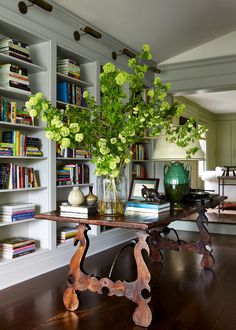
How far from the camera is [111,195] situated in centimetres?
237

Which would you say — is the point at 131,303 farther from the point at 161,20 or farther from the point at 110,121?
the point at 161,20

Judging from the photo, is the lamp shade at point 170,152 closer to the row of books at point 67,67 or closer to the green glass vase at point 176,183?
the green glass vase at point 176,183

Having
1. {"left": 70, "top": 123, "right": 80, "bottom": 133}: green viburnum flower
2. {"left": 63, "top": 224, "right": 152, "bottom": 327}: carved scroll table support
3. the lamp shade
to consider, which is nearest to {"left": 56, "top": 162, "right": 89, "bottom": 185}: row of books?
the lamp shade

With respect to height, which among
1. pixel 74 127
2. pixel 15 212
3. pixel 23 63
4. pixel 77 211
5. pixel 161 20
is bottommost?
pixel 15 212

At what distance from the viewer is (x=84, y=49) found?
12.7ft

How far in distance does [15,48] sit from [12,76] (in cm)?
26

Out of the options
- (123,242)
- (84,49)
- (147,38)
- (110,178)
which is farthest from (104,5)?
(123,242)

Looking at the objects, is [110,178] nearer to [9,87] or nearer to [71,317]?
[71,317]

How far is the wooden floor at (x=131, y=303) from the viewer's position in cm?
218

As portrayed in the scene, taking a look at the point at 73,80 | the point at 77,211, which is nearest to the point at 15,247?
the point at 77,211

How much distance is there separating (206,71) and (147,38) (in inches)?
45.4

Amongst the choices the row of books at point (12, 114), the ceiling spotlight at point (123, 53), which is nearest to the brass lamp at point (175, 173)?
the row of books at point (12, 114)

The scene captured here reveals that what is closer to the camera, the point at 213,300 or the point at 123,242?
the point at 213,300

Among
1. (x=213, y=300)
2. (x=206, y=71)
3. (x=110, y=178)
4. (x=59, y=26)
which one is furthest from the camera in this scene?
(x=206, y=71)
